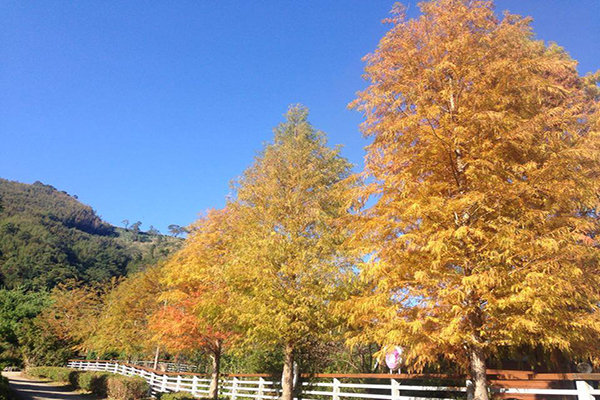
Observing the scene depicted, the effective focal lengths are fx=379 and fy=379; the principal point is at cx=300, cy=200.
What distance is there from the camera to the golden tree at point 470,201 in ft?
19.8

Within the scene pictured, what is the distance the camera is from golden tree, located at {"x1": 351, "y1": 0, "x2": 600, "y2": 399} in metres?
6.05

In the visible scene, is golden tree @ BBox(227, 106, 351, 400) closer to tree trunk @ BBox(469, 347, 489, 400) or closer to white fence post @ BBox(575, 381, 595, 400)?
tree trunk @ BBox(469, 347, 489, 400)

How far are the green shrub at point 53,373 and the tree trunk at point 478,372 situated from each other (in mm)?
26673

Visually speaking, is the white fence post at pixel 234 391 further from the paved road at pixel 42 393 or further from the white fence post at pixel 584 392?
the white fence post at pixel 584 392

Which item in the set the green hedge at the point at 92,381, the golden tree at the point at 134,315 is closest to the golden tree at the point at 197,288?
the green hedge at the point at 92,381

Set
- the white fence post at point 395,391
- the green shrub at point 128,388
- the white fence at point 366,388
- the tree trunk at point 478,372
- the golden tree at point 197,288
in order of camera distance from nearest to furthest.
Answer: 1. the tree trunk at point 478,372
2. the white fence at point 366,388
3. the white fence post at point 395,391
4. the golden tree at point 197,288
5. the green shrub at point 128,388

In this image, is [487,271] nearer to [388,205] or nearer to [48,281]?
[388,205]

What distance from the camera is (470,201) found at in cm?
631

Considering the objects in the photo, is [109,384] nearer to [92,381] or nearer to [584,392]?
[92,381]

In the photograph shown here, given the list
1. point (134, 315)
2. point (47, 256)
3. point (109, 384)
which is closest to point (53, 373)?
point (134, 315)

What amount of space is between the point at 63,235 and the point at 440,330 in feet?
475

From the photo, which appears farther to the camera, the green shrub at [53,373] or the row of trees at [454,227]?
the green shrub at [53,373]

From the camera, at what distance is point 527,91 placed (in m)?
7.62

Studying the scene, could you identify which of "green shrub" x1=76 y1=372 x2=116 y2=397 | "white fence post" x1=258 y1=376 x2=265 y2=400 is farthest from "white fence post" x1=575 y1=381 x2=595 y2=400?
"green shrub" x1=76 y1=372 x2=116 y2=397
